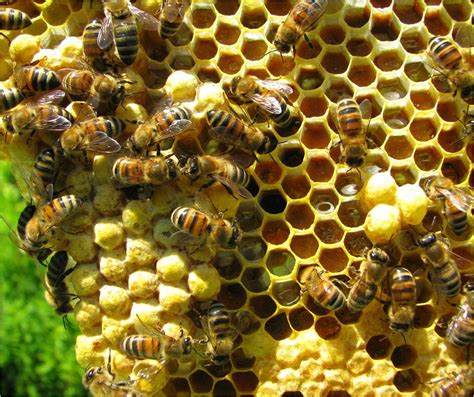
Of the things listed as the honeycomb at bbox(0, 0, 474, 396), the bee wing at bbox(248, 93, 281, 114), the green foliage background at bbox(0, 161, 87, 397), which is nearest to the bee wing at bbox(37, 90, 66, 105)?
the honeycomb at bbox(0, 0, 474, 396)

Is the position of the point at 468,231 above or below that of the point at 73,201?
above

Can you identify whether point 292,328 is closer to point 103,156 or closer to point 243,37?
point 103,156

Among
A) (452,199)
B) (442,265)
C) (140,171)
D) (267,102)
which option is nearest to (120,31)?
(140,171)

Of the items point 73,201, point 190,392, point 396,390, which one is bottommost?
point 190,392

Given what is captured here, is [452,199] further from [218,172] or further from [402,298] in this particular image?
[218,172]

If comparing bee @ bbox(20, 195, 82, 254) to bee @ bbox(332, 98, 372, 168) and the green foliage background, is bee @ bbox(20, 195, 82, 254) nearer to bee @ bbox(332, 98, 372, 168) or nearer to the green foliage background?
bee @ bbox(332, 98, 372, 168)

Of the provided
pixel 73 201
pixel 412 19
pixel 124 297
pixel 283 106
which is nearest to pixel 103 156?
pixel 73 201

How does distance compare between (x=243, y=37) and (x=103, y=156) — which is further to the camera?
(x=243, y=37)
